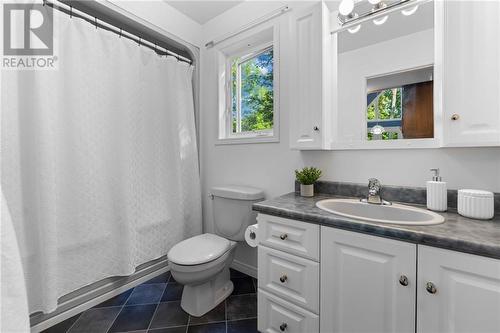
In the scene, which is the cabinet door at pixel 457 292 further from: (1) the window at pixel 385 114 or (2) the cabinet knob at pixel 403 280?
(1) the window at pixel 385 114

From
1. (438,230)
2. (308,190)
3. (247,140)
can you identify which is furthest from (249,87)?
(438,230)

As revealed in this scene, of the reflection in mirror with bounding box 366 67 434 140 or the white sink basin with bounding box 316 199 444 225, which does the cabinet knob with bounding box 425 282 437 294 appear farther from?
the reflection in mirror with bounding box 366 67 434 140

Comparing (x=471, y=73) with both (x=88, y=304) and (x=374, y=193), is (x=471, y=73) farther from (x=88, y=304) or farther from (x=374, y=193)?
(x=88, y=304)

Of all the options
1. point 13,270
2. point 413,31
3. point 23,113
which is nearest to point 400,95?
point 413,31

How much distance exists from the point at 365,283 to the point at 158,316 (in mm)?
1293

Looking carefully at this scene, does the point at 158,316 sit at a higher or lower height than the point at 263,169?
lower

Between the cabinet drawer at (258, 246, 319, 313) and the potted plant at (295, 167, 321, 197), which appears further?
the potted plant at (295, 167, 321, 197)

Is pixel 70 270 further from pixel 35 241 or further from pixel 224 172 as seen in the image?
pixel 224 172

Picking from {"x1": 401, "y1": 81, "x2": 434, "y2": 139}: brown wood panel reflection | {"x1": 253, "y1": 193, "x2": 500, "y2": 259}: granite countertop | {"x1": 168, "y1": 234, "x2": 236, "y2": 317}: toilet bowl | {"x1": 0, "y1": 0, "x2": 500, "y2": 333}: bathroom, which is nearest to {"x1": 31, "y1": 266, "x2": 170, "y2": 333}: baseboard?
{"x1": 0, "y1": 0, "x2": 500, "y2": 333}: bathroom

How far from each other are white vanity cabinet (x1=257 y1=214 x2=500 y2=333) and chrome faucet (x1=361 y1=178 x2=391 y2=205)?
376 mm

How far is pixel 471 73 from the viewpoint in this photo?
0.87 metres

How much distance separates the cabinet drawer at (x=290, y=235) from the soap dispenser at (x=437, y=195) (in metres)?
0.57

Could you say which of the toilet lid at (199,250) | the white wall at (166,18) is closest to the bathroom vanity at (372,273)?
the toilet lid at (199,250)

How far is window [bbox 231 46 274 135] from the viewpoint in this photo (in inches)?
71.7
